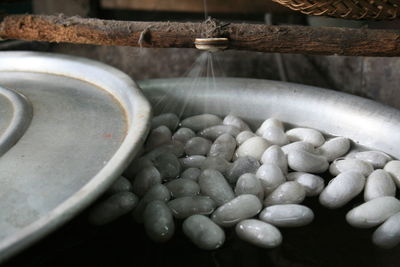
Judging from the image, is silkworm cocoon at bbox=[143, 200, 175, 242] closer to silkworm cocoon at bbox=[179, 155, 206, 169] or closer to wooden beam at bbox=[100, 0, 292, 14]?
silkworm cocoon at bbox=[179, 155, 206, 169]

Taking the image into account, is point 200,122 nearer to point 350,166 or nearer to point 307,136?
point 307,136

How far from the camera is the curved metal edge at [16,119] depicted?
2.80 ft

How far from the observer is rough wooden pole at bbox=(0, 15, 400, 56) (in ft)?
3.34

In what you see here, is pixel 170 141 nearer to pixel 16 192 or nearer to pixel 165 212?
pixel 165 212

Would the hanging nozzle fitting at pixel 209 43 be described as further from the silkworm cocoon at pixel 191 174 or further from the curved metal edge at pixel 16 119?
the curved metal edge at pixel 16 119

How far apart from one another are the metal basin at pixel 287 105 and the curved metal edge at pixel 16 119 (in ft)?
1.19

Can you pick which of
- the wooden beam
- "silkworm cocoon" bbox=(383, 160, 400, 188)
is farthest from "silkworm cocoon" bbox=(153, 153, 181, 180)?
the wooden beam

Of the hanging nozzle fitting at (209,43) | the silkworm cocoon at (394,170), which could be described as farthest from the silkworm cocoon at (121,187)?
the silkworm cocoon at (394,170)

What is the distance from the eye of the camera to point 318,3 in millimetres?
1040

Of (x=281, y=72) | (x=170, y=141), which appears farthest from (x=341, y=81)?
(x=170, y=141)

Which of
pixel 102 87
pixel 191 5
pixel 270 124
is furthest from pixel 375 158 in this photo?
pixel 191 5

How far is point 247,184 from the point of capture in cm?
91

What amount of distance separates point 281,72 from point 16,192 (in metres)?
1.10

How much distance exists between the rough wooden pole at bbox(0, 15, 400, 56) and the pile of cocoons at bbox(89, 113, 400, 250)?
8.1 inches
